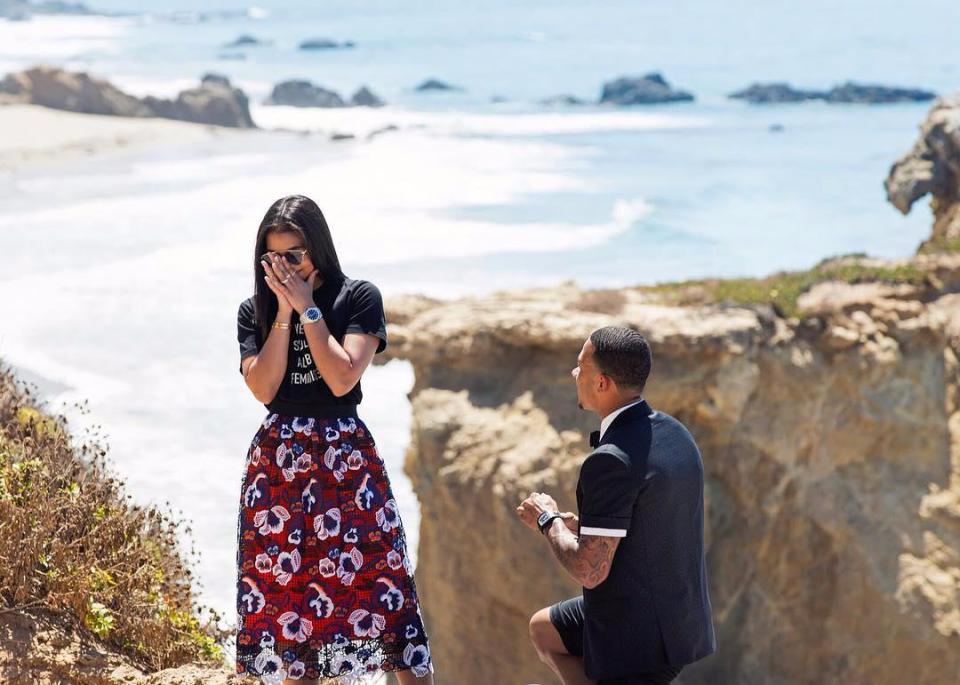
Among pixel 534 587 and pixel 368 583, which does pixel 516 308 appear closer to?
pixel 534 587

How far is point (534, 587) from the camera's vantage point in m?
10.6

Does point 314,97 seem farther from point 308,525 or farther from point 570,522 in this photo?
point 570,522

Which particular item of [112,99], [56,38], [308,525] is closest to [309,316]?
[308,525]

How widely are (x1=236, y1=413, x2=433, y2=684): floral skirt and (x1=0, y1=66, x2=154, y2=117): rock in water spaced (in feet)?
192

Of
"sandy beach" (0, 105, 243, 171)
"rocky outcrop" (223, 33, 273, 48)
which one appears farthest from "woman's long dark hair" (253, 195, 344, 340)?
"rocky outcrop" (223, 33, 273, 48)

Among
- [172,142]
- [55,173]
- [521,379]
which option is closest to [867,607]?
[521,379]

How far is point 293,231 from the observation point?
4500mm

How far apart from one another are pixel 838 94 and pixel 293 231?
224 feet

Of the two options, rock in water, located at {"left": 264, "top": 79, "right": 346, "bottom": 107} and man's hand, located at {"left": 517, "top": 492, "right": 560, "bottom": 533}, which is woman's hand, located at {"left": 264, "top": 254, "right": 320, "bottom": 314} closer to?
man's hand, located at {"left": 517, "top": 492, "right": 560, "bottom": 533}

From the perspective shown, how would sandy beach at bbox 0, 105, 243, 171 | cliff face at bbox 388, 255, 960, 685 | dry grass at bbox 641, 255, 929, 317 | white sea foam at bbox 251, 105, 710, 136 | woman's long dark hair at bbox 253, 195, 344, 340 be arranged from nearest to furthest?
1. woman's long dark hair at bbox 253, 195, 344, 340
2. cliff face at bbox 388, 255, 960, 685
3. dry grass at bbox 641, 255, 929, 317
4. sandy beach at bbox 0, 105, 243, 171
5. white sea foam at bbox 251, 105, 710, 136

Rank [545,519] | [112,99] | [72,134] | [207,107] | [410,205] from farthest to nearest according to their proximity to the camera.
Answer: [112,99]
[207,107]
[72,134]
[410,205]
[545,519]

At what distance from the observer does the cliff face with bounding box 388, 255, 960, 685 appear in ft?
34.8

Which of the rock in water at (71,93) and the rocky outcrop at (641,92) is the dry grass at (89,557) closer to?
the rock in water at (71,93)

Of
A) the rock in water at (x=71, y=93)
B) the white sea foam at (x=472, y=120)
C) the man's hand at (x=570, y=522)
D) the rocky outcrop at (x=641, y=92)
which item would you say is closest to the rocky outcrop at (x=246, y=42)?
the white sea foam at (x=472, y=120)
